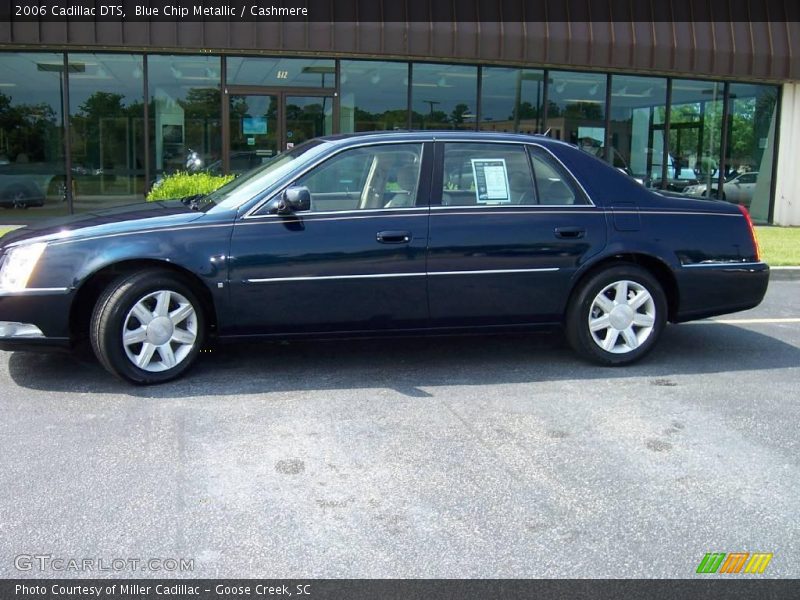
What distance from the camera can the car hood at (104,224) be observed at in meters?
5.09

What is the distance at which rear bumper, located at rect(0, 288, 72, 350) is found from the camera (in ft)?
16.2

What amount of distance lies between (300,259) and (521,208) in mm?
1588

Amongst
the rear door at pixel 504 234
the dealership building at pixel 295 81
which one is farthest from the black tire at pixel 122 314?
the dealership building at pixel 295 81

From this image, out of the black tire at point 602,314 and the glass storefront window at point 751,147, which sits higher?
the glass storefront window at point 751,147

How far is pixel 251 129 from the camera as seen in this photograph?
14203 mm

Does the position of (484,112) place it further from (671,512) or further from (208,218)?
(671,512)

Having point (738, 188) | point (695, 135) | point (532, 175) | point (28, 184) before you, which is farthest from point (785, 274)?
point (28, 184)

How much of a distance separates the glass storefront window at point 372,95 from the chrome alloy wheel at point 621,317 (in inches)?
363

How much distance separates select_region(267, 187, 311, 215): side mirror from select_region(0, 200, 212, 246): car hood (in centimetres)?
48

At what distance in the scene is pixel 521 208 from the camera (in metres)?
5.66

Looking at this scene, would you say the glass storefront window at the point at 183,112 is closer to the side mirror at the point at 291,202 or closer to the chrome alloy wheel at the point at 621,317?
the side mirror at the point at 291,202

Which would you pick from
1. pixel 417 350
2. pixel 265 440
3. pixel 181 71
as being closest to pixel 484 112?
pixel 181 71

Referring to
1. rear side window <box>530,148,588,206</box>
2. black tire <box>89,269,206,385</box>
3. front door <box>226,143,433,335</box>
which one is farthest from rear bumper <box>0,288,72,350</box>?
rear side window <box>530,148,588,206</box>
